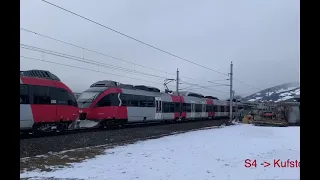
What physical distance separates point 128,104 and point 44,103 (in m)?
8.64

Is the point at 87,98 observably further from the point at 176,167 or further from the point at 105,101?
the point at 176,167

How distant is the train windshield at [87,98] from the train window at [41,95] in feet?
15.1

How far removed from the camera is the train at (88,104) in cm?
1625

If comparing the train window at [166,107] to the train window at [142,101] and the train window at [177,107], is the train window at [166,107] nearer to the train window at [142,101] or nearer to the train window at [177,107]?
the train window at [177,107]

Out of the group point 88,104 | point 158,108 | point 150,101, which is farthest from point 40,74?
point 158,108

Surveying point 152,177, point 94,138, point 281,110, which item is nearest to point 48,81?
point 94,138

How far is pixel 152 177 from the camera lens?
758 cm

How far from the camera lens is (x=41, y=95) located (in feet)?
55.3

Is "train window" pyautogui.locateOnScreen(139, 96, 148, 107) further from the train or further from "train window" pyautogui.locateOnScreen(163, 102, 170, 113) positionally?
"train window" pyautogui.locateOnScreen(163, 102, 170, 113)

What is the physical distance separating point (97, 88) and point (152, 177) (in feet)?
51.9

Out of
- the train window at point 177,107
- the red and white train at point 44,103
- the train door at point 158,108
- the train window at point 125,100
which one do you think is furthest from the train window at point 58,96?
the train window at point 177,107

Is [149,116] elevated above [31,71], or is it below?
below

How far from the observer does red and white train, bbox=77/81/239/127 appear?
21.8 metres
